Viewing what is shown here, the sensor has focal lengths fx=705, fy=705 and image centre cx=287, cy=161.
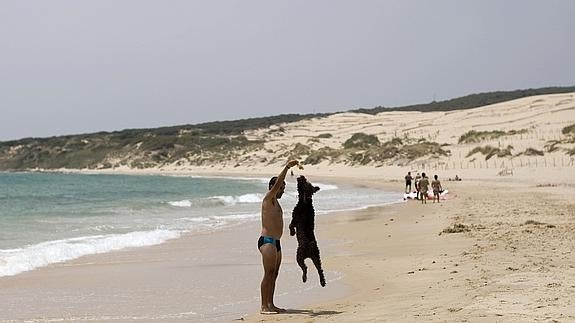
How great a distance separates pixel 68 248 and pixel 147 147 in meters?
86.7

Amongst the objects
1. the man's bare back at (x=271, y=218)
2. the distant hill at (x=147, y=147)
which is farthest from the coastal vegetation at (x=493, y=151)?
the man's bare back at (x=271, y=218)

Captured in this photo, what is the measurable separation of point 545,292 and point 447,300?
37.2 inches

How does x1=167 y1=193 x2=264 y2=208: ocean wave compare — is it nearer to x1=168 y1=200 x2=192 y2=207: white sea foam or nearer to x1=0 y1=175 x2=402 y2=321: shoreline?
x1=168 y1=200 x2=192 y2=207: white sea foam

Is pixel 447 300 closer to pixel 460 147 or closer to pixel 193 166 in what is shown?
pixel 460 147

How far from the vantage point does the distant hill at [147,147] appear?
88812 millimetres

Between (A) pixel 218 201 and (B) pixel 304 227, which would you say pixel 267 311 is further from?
(A) pixel 218 201

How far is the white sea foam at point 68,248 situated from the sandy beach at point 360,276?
416 millimetres

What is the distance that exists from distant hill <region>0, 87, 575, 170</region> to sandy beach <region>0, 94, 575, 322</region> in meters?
64.6

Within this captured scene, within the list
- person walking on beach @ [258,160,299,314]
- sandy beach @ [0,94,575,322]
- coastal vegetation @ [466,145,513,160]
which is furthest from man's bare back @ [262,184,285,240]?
coastal vegetation @ [466,145,513,160]

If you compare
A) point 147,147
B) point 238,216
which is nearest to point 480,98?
point 147,147

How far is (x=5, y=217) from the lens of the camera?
23.0m

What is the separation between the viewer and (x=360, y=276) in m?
9.84

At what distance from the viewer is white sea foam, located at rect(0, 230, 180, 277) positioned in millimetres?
11523

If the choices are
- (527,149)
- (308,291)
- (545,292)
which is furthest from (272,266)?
(527,149)
